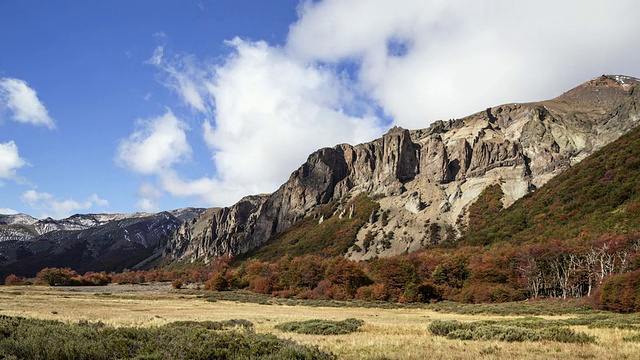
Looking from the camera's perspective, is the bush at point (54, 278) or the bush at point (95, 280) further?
the bush at point (95, 280)

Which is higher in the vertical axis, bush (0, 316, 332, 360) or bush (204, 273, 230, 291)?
bush (0, 316, 332, 360)

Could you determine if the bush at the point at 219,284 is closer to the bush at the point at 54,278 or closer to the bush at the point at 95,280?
the bush at the point at 54,278

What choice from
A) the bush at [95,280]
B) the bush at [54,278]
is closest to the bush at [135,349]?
the bush at [54,278]

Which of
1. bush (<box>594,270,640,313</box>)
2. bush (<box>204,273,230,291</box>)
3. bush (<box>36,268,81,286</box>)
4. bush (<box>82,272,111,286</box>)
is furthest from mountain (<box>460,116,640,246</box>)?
bush (<box>36,268,81,286</box>)

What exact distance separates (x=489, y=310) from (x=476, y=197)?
137 meters

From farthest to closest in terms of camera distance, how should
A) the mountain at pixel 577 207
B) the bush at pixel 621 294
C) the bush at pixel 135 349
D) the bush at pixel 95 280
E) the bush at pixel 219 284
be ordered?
1. the bush at pixel 95 280
2. the bush at pixel 219 284
3. the mountain at pixel 577 207
4. the bush at pixel 621 294
5. the bush at pixel 135 349

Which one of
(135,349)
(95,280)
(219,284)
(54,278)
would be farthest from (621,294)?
(95,280)

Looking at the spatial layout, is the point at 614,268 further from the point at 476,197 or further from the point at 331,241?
the point at 331,241

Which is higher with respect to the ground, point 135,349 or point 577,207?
point 577,207

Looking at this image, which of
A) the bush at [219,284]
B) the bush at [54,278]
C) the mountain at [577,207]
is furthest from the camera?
the bush at [54,278]

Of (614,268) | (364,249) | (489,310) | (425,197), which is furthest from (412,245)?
(489,310)

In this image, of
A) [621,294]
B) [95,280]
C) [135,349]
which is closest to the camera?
[135,349]

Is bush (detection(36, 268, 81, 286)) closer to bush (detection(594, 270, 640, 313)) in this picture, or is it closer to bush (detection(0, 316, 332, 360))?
bush (detection(0, 316, 332, 360))

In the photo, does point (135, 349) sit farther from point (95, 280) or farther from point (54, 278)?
point (95, 280)
